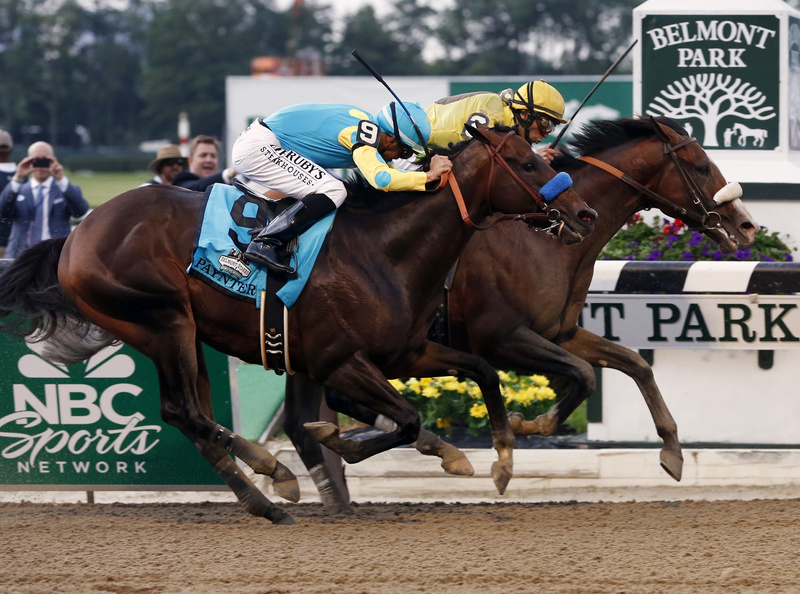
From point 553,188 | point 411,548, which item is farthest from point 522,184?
point 411,548

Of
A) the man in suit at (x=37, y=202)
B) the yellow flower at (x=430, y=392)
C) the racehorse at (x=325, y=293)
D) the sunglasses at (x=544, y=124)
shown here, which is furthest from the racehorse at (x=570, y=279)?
the man in suit at (x=37, y=202)

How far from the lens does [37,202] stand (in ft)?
25.0

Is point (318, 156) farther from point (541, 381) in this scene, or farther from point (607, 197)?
point (541, 381)

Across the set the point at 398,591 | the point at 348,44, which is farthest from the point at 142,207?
the point at 348,44

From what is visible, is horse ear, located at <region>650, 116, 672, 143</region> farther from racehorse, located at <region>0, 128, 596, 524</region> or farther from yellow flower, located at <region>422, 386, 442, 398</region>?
yellow flower, located at <region>422, 386, 442, 398</region>

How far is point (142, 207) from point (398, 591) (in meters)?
2.05

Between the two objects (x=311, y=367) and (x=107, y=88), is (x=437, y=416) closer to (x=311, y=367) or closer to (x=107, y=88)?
(x=311, y=367)

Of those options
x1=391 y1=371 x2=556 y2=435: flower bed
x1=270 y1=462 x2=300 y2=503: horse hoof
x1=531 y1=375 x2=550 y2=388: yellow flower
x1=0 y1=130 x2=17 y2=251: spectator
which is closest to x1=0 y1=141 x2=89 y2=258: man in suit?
x1=0 y1=130 x2=17 y2=251: spectator

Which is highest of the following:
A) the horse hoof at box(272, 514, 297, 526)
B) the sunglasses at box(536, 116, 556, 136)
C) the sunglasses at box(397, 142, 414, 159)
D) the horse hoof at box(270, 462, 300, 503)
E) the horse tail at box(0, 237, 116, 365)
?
the sunglasses at box(536, 116, 556, 136)

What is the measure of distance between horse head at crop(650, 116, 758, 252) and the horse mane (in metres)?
0.10

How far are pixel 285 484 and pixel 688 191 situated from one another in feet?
7.33

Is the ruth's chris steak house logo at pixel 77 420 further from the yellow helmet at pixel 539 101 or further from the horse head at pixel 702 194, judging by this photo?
the horse head at pixel 702 194

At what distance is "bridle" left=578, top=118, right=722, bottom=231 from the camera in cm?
521

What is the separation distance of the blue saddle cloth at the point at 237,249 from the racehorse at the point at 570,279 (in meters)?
0.77
